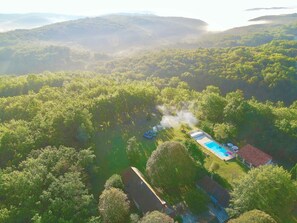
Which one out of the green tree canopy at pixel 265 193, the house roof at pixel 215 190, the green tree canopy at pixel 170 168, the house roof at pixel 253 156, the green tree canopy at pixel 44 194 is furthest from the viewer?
the house roof at pixel 253 156

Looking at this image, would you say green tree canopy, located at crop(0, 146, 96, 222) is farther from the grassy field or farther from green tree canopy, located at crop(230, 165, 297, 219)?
green tree canopy, located at crop(230, 165, 297, 219)

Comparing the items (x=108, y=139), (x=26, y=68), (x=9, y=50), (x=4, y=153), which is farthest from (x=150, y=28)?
(x=4, y=153)

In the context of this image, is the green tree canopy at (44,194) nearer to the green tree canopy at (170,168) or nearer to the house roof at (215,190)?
the green tree canopy at (170,168)

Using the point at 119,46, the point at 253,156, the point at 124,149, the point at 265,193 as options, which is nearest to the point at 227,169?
the point at 253,156

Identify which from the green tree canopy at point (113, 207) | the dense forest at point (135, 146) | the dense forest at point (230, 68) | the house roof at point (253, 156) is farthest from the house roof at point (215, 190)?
the dense forest at point (230, 68)

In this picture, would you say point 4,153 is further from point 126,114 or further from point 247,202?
point 247,202

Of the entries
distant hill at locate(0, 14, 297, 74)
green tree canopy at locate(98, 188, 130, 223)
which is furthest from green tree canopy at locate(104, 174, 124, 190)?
distant hill at locate(0, 14, 297, 74)

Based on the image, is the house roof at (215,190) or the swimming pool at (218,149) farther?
the swimming pool at (218,149)
